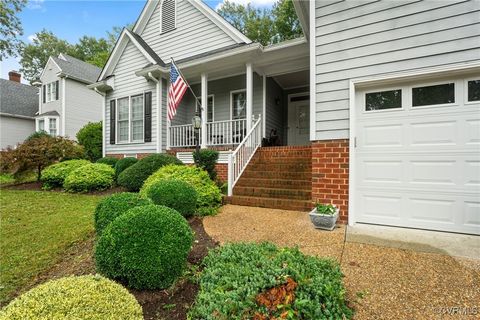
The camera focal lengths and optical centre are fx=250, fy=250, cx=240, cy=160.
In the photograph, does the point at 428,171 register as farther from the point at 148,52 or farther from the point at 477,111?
the point at 148,52

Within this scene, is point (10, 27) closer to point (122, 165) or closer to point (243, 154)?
point (122, 165)

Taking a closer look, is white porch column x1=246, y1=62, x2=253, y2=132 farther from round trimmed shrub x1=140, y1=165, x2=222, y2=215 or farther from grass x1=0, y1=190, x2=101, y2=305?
grass x1=0, y1=190, x2=101, y2=305

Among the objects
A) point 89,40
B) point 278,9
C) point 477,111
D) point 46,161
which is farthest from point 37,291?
point 89,40

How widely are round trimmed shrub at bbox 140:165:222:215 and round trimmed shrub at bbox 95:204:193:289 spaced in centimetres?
253

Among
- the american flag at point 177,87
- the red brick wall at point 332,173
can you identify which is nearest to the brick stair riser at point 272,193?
the red brick wall at point 332,173

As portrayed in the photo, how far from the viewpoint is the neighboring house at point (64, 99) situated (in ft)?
52.9

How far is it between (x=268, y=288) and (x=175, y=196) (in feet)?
9.49

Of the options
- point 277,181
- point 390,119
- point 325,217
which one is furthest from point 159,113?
point 390,119

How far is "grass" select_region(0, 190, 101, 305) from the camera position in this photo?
115 inches

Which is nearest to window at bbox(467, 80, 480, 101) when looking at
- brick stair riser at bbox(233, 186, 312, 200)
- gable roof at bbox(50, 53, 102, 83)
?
brick stair riser at bbox(233, 186, 312, 200)

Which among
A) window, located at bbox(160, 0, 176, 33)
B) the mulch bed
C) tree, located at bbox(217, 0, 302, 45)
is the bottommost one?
the mulch bed

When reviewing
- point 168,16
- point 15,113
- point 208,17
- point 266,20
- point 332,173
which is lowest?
point 332,173

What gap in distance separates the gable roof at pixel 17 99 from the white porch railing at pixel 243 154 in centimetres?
1959

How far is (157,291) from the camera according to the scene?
2.29 metres
